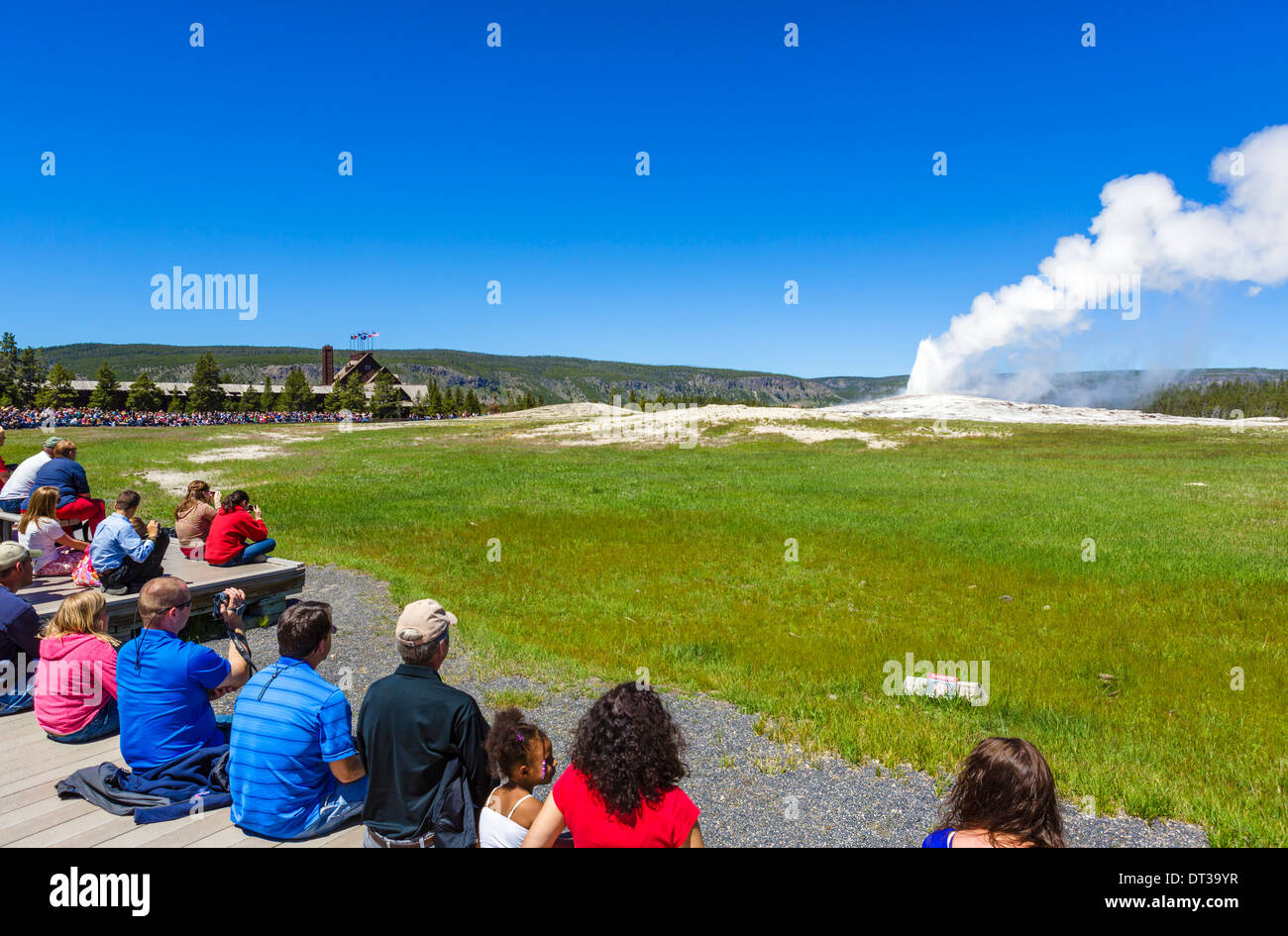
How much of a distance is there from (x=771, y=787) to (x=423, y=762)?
359 centimetres

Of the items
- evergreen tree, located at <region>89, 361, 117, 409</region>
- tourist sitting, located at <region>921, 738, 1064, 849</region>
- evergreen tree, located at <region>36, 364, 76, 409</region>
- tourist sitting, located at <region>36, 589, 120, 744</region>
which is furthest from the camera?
evergreen tree, located at <region>89, 361, 117, 409</region>

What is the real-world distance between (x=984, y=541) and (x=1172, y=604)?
6.02 meters

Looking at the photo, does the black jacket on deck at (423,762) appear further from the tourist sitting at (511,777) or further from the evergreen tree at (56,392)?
the evergreen tree at (56,392)

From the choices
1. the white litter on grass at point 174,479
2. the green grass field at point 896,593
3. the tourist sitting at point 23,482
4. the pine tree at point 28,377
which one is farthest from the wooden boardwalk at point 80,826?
the pine tree at point 28,377

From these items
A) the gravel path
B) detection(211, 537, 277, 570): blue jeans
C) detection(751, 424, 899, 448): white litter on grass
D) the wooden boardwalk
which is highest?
detection(751, 424, 899, 448): white litter on grass

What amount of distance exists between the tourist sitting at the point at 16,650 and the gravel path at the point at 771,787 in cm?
181

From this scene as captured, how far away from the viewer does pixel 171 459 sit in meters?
42.2

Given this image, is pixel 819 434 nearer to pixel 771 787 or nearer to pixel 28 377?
pixel 771 787

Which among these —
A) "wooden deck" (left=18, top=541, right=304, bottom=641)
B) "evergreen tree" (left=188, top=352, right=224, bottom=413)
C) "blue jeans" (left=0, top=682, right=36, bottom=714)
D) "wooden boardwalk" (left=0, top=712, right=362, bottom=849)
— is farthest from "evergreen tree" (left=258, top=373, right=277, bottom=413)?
"wooden boardwalk" (left=0, top=712, right=362, bottom=849)

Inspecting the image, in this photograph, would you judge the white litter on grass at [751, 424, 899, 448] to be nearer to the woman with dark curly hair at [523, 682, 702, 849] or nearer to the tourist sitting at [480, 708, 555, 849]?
the tourist sitting at [480, 708, 555, 849]

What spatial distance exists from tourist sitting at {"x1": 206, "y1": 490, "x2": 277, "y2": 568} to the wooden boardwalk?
20.5 feet

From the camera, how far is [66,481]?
40.6 feet

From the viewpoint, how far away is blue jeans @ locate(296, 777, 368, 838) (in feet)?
16.1
